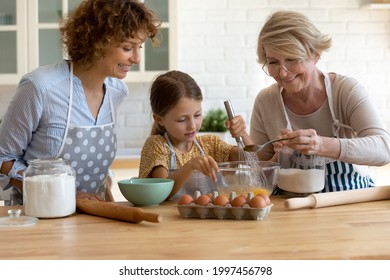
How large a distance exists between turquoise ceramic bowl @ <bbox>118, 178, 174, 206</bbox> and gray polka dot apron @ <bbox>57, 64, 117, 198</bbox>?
307 mm

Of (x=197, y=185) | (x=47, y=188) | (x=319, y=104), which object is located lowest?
(x=197, y=185)

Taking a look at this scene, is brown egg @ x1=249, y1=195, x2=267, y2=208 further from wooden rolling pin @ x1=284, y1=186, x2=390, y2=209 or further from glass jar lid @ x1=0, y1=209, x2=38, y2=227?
glass jar lid @ x1=0, y1=209, x2=38, y2=227

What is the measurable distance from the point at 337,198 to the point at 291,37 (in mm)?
634

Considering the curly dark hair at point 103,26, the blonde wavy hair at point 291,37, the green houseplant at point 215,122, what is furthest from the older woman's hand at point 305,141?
the green houseplant at point 215,122

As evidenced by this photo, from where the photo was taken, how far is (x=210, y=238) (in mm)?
1554

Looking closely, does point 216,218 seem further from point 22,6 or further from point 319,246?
point 22,6

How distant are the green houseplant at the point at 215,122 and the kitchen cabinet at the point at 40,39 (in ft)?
1.35

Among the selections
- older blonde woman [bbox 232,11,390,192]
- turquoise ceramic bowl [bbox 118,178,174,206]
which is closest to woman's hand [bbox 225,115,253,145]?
older blonde woman [bbox 232,11,390,192]

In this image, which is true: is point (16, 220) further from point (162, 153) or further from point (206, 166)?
point (162, 153)

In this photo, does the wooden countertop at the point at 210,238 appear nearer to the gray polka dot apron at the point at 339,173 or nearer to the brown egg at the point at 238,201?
the brown egg at the point at 238,201

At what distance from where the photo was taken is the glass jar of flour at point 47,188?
1.77m

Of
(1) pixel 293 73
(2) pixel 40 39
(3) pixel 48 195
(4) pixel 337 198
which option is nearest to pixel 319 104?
(1) pixel 293 73
